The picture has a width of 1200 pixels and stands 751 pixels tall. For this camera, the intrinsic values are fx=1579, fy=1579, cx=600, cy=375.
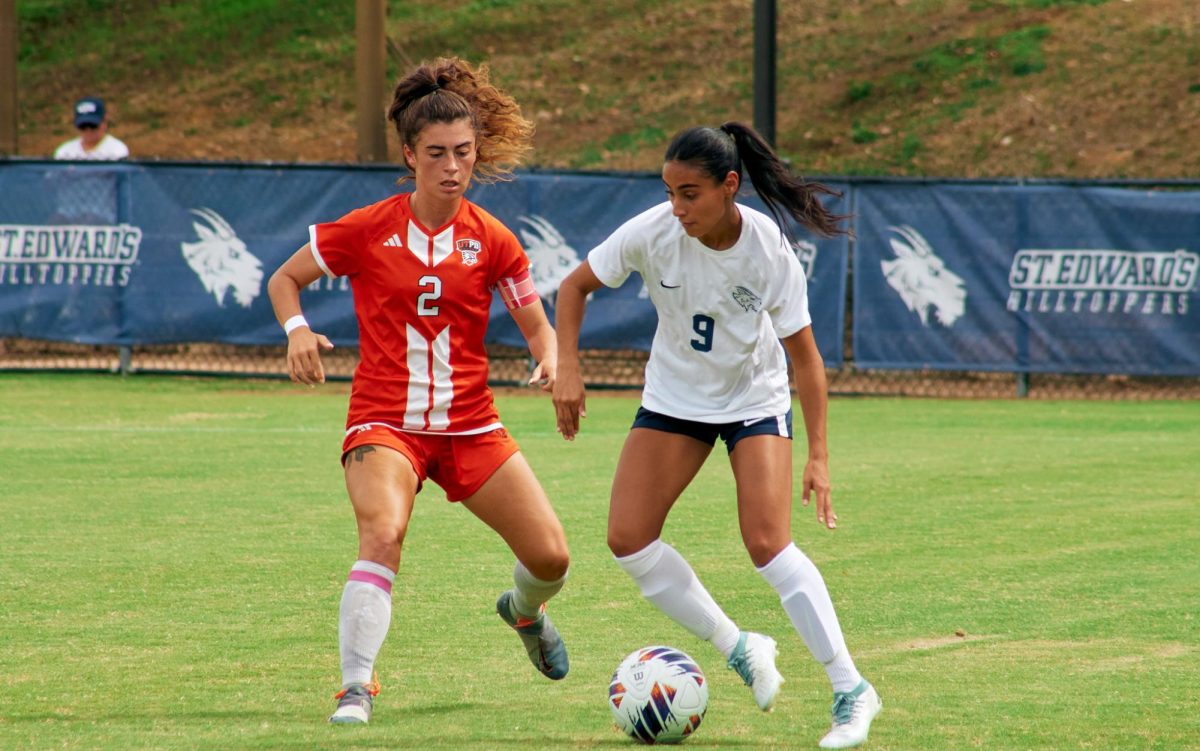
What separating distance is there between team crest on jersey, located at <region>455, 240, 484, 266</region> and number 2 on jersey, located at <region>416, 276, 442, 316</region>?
13 centimetres

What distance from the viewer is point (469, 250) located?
17.9 ft

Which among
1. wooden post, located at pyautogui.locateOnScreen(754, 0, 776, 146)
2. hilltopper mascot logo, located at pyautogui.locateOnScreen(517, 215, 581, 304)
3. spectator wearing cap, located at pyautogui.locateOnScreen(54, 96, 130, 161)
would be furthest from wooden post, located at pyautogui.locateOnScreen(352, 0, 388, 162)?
wooden post, located at pyautogui.locateOnScreen(754, 0, 776, 146)

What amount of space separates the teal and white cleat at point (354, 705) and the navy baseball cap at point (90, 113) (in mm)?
12123

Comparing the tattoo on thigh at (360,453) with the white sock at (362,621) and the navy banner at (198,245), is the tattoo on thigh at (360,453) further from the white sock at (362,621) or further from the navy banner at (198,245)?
the navy banner at (198,245)

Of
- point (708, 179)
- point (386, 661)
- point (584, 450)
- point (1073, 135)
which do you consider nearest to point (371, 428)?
point (386, 661)

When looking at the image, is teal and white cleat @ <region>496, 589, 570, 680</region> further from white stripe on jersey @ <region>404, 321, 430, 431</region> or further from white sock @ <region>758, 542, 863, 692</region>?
white sock @ <region>758, 542, 863, 692</region>

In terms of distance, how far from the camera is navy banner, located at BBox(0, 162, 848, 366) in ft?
50.0

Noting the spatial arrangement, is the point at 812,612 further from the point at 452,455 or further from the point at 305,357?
the point at 305,357

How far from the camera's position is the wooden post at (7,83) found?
19.2 meters

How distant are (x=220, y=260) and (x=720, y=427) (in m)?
11.1

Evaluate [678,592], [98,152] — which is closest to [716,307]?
[678,592]

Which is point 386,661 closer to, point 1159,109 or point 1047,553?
point 1047,553

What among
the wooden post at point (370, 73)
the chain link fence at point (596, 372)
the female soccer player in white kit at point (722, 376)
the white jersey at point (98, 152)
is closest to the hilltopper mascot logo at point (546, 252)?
the chain link fence at point (596, 372)

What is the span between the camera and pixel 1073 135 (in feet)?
80.4
